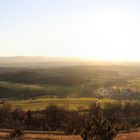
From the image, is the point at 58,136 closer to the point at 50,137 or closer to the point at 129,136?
the point at 50,137

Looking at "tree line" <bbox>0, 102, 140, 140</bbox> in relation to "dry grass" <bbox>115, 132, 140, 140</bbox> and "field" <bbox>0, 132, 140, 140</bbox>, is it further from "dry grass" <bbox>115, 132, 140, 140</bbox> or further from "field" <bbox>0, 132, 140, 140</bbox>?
"dry grass" <bbox>115, 132, 140, 140</bbox>

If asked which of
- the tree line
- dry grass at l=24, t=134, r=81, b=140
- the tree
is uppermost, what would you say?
the tree

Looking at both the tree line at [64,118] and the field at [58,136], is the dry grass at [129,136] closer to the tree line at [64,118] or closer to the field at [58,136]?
the field at [58,136]

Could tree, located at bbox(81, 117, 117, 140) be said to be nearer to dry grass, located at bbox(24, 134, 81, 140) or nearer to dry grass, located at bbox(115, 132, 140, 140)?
dry grass, located at bbox(24, 134, 81, 140)

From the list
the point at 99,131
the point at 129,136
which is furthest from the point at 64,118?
the point at 99,131

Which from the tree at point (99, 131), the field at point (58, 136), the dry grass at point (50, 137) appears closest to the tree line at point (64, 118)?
the field at point (58, 136)

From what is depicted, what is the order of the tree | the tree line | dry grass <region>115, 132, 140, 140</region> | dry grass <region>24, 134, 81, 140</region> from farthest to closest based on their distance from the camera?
the tree line
dry grass <region>24, 134, 81, 140</region>
dry grass <region>115, 132, 140, 140</region>
the tree

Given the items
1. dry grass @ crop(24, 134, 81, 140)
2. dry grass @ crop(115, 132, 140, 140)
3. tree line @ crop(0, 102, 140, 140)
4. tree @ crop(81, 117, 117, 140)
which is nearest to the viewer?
tree @ crop(81, 117, 117, 140)

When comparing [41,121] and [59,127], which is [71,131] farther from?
[41,121]

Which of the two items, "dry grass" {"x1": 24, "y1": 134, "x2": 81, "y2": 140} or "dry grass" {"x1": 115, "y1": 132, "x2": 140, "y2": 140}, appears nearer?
"dry grass" {"x1": 115, "y1": 132, "x2": 140, "y2": 140}

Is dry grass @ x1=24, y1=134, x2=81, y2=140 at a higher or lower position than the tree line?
higher

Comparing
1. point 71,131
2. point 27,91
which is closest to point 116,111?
point 71,131

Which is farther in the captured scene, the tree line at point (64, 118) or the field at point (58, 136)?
the tree line at point (64, 118)

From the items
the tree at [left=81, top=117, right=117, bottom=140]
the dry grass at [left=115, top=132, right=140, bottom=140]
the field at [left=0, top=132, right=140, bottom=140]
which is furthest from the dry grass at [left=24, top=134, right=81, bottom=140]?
the tree at [left=81, top=117, right=117, bottom=140]
